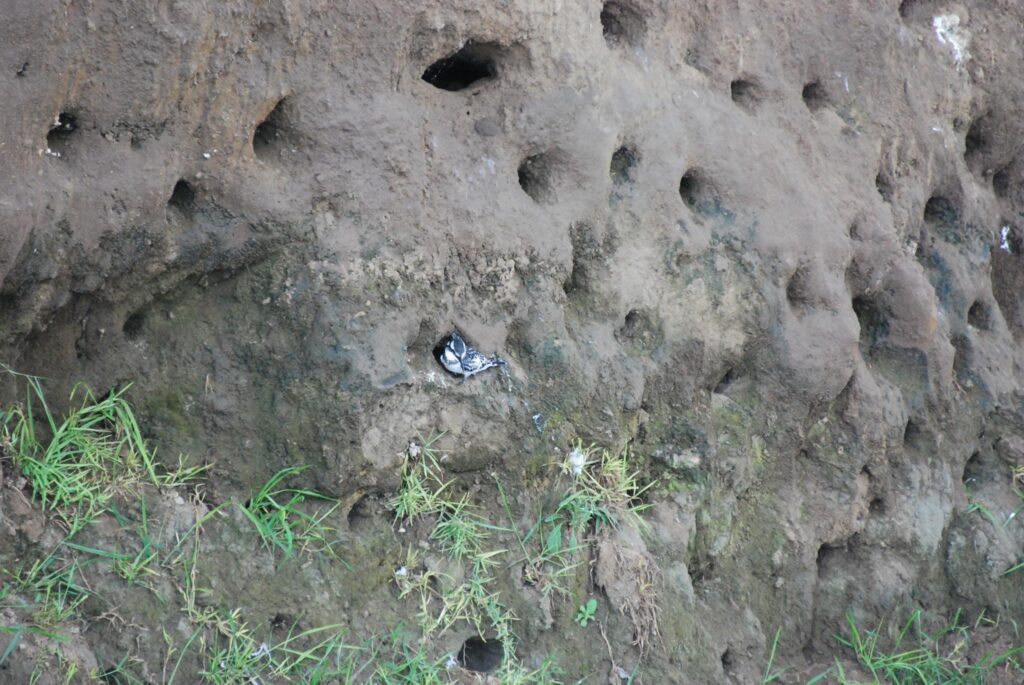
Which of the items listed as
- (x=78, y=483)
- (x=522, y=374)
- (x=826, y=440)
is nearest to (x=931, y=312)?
(x=826, y=440)

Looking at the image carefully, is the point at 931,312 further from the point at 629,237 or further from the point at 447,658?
the point at 447,658

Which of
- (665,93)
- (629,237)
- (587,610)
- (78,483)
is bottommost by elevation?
(587,610)

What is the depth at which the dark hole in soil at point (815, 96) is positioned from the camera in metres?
3.97

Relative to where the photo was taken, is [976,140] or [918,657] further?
[976,140]

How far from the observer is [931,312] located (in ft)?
12.8

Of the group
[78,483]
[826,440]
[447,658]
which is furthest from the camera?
[826,440]

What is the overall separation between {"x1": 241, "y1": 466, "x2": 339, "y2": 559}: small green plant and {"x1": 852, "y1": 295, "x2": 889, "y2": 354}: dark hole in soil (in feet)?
6.15

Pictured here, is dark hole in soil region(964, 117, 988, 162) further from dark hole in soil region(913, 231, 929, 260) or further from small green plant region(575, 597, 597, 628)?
small green plant region(575, 597, 597, 628)

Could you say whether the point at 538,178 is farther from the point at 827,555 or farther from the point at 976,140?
the point at 976,140

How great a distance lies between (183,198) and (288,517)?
0.83m

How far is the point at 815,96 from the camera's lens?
3.99 m

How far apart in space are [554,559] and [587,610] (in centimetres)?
16

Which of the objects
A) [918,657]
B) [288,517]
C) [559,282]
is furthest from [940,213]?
[288,517]

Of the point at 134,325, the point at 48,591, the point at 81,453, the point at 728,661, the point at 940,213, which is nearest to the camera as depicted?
the point at 48,591
